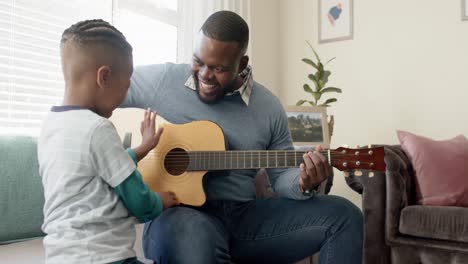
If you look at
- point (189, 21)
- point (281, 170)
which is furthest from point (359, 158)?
point (189, 21)

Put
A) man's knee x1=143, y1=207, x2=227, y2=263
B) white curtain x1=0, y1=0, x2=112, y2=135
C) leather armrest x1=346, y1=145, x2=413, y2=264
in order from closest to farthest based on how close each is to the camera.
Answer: man's knee x1=143, y1=207, x2=227, y2=263
white curtain x1=0, y1=0, x2=112, y2=135
leather armrest x1=346, y1=145, x2=413, y2=264

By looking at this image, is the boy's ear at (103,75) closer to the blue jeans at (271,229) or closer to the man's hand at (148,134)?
the man's hand at (148,134)

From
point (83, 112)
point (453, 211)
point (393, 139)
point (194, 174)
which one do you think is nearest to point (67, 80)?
point (83, 112)

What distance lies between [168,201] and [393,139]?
7.23 feet

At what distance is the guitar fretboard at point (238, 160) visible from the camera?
131 centimetres

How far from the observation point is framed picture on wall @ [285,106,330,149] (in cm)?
257

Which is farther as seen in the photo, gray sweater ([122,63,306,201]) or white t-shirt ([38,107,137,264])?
gray sweater ([122,63,306,201])

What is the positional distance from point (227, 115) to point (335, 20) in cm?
211

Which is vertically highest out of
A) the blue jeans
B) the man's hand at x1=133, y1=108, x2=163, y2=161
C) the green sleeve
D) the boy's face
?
the boy's face

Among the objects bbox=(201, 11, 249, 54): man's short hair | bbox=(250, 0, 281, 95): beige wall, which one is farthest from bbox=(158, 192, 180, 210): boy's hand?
bbox=(250, 0, 281, 95): beige wall

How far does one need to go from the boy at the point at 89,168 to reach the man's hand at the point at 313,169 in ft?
1.41

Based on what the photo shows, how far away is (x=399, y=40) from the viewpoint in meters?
2.98

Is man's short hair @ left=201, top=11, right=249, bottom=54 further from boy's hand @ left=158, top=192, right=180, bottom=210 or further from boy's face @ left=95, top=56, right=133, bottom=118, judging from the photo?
boy's hand @ left=158, top=192, right=180, bottom=210

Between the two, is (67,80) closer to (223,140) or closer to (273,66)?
(223,140)
